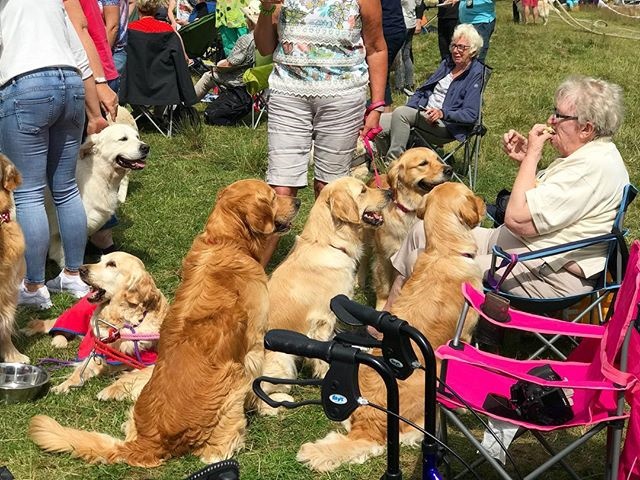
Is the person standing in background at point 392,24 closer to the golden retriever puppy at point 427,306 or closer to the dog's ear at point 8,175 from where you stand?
the golden retriever puppy at point 427,306

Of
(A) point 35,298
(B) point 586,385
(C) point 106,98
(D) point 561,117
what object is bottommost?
(A) point 35,298

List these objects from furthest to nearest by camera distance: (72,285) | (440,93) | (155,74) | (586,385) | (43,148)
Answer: (155,74), (440,93), (72,285), (43,148), (586,385)

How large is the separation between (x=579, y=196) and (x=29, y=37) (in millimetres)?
2953

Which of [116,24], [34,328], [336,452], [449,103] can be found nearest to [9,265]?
[34,328]

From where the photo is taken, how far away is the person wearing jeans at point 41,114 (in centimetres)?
411

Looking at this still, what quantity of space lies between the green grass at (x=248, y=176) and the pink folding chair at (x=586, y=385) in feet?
1.85

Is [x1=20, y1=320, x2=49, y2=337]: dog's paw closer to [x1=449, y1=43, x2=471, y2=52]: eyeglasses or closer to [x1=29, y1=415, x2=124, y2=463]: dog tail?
[x1=29, y1=415, x2=124, y2=463]: dog tail

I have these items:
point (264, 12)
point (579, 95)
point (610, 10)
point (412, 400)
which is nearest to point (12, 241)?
point (264, 12)

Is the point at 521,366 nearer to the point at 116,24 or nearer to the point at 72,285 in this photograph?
the point at 72,285

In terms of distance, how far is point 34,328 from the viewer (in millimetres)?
4602

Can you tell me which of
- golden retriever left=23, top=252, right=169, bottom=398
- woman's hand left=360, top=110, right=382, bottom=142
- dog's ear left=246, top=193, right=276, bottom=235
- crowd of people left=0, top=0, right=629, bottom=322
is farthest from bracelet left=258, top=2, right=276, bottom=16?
golden retriever left=23, top=252, right=169, bottom=398

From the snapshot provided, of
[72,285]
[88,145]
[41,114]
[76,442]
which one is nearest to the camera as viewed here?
[76,442]

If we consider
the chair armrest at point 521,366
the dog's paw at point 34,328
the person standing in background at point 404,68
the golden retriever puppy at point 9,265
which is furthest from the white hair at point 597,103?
the person standing in background at point 404,68

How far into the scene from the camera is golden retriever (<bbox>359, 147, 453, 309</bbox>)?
5078 mm
